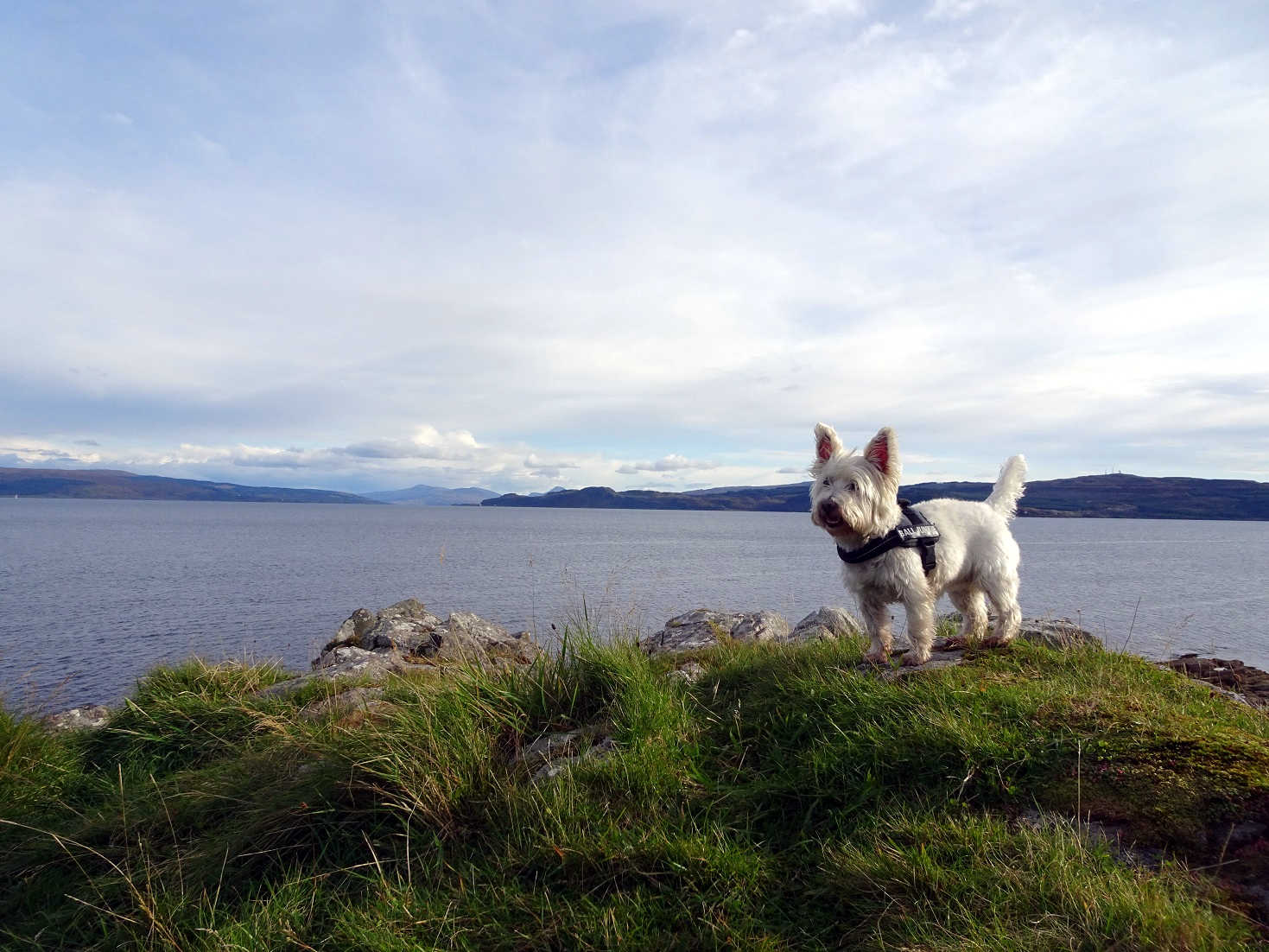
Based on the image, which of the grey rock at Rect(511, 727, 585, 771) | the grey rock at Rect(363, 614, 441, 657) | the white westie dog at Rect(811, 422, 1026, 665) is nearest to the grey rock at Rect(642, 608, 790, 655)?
the grey rock at Rect(363, 614, 441, 657)

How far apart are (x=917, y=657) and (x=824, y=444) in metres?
2.13

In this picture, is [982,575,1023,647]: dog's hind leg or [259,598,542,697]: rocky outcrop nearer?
[982,575,1023,647]: dog's hind leg

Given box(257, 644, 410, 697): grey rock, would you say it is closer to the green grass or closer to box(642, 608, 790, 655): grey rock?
the green grass

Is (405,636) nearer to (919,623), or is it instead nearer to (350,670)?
(350,670)

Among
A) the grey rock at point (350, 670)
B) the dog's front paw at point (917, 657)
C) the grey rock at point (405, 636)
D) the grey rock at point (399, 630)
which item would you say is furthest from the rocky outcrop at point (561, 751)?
the grey rock at point (399, 630)

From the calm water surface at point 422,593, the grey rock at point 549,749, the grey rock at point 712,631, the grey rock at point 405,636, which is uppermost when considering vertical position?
the grey rock at point 549,749

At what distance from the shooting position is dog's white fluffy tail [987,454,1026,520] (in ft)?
25.3

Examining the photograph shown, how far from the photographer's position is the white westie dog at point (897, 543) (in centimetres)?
634

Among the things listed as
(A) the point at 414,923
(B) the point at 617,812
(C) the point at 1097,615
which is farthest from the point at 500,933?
(C) the point at 1097,615

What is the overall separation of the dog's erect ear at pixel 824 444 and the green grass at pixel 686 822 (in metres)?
2.00

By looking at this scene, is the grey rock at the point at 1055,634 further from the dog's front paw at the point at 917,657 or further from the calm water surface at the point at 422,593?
the calm water surface at the point at 422,593

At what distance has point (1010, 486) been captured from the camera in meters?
7.82

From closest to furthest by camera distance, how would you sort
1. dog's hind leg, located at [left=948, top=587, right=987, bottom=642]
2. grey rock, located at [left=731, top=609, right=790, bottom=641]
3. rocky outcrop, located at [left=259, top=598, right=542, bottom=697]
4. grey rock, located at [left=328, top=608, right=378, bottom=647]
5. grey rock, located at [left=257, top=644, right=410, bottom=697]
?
1. dog's hind leg, located at [left=948, top=587, right=987, bottom=642]
2. grey rock, located at [left=257, top=644, right=410, bottom=697]
3. rocky outcrop, located at [left=259, top=598, right=542, bottom=697]
4. grey rock, located at [left=731, top=609, right=790, bottom=641]
5. grey rock, located at [left=328, top=608, right=378, bottom=647]

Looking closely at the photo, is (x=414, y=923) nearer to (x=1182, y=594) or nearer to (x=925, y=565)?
(x=925, y=565)
